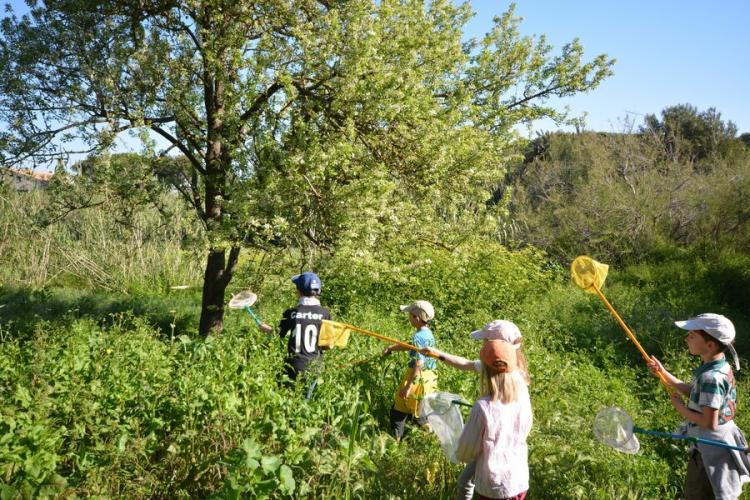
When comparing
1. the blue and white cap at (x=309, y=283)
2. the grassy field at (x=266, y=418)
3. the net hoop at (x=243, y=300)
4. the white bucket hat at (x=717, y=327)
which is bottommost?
the grassy field at (x=266, y=418)

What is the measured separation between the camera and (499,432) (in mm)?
2502

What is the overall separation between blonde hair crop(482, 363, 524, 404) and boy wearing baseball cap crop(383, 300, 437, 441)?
4.31 feet

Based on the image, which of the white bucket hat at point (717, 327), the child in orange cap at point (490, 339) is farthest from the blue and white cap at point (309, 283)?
Result: the white bucket hat at point (717, 327)

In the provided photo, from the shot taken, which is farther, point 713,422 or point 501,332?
point 713,422

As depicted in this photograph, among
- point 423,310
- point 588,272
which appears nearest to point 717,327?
point 588,272

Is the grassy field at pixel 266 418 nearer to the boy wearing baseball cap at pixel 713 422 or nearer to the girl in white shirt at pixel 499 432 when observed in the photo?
the boy wearing baseball cap at pixel 713 422

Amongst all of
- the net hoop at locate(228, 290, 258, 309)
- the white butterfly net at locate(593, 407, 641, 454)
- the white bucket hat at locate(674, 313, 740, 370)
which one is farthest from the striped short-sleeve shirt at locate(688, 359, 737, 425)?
the net hoop at locate(228, 290, 258, 309)

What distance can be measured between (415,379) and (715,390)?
1777mm

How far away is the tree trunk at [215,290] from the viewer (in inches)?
257

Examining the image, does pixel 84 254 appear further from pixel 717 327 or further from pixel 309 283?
pixel 717 327

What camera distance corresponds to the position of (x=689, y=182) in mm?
12805

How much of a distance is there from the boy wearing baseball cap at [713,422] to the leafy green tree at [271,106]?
110 inches

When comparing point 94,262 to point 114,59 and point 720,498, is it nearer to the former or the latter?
point 114,59

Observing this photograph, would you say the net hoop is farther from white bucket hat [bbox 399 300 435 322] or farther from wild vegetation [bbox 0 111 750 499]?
white bucket hat [bbox 399 300 435 322]
